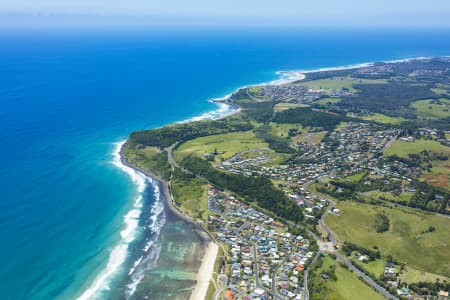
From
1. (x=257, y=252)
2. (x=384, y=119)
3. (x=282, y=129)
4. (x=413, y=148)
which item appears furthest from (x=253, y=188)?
(x=384, y=119)

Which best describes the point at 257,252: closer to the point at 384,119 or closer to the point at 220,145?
the point at 220,145

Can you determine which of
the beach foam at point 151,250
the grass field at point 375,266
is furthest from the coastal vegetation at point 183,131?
the grass field at point 375,266

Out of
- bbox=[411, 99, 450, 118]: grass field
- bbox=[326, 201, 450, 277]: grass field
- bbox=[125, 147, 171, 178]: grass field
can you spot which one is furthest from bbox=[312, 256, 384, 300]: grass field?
bbox=[411, 99, 450, 118]: grass field

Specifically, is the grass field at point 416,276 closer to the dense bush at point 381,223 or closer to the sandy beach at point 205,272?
the dense bush at point 381,223

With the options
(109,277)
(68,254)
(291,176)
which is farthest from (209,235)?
(291,176)

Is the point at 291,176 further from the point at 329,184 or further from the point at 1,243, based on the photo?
the point at 1,243

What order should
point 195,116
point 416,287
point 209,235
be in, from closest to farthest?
point 416,287
point 209,235
point 195,116
